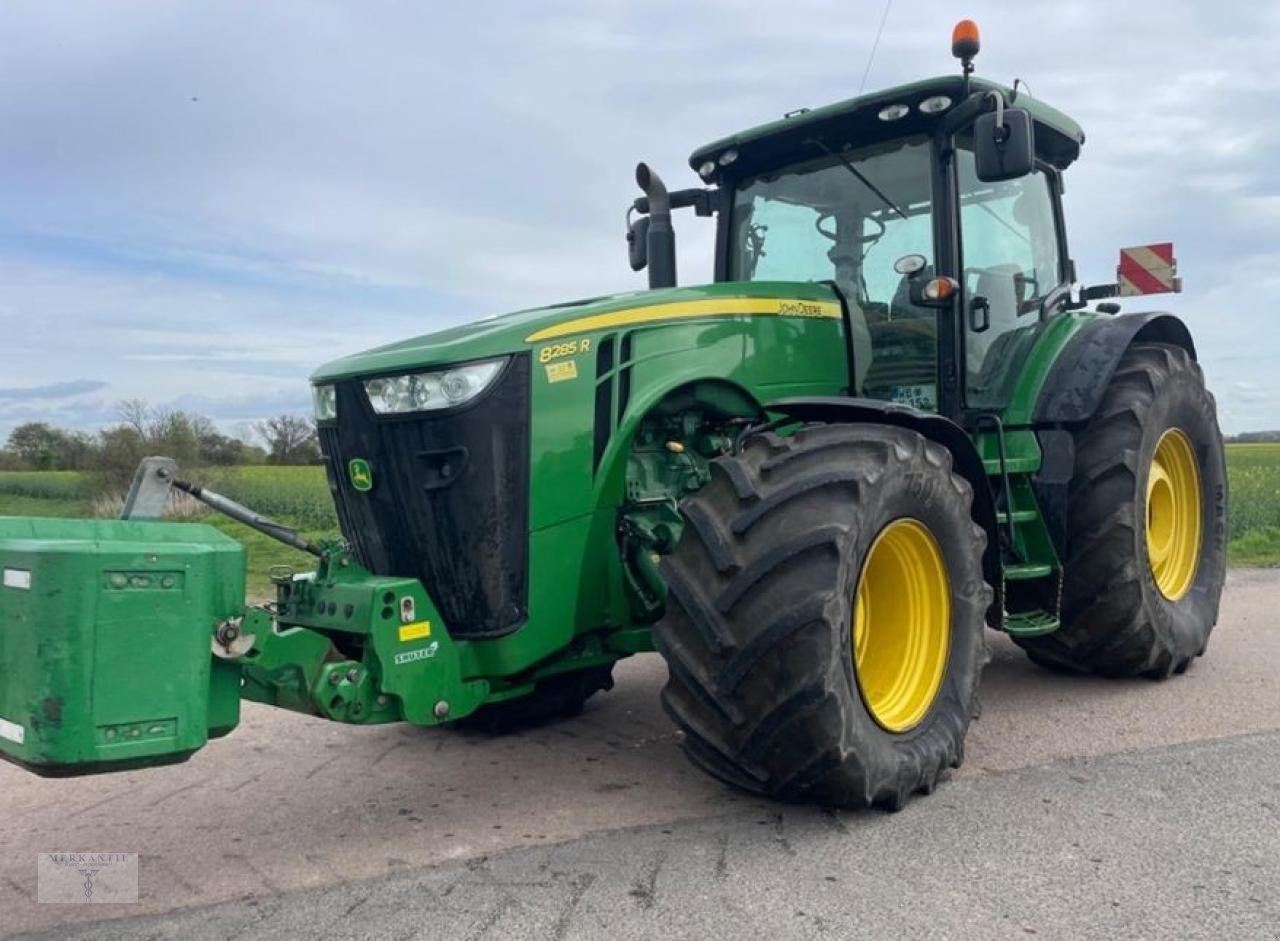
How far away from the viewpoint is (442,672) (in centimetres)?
355

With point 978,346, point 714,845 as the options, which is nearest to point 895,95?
point 978,346

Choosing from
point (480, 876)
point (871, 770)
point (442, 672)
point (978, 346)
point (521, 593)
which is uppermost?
point (978, 346)

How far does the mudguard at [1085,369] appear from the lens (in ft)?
16.6

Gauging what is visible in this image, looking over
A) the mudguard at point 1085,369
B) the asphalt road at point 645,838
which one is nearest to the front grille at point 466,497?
the asphalt road at point 645,838

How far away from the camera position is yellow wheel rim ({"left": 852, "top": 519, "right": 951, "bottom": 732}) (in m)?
3.95

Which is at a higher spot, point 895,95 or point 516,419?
point 895,95

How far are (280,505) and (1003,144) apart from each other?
1755 cm

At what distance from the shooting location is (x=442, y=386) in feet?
11.8

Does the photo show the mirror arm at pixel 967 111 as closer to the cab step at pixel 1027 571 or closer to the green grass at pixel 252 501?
the cab step at pixel 1027 571

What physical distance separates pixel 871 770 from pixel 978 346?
7.79ft

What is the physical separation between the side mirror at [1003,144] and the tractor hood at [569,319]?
88cm

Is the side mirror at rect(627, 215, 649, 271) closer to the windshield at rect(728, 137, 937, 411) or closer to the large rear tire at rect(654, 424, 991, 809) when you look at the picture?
the windshield at rect(728, 137, 937, 411)

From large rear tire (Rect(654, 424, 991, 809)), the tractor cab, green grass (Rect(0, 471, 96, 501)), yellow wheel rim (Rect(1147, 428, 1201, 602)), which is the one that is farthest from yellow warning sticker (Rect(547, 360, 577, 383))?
green grass (Rect(0, 471, 96, 501))

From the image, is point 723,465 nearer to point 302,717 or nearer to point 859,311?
point 859,311
